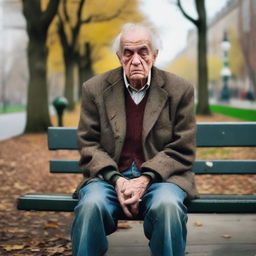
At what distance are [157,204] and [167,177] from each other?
0.33 meters

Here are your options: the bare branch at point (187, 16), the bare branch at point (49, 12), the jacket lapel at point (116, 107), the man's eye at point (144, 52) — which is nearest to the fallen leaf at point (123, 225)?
the jacket lapel at point (116, 107)

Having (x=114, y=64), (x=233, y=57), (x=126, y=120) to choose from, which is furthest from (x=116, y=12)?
(x=233, y=57)

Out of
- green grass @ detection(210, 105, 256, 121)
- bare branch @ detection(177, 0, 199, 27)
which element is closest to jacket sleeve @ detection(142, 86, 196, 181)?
green grass @ detection(210, 105, 256, 121)

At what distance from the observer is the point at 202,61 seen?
19.5m

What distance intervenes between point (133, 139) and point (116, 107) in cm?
23

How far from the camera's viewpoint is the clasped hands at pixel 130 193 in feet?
9.95

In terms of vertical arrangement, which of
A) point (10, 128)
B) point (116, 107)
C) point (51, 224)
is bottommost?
point (10, 128)

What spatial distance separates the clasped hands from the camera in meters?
3.03

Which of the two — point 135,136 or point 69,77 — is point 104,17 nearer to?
point 69,77

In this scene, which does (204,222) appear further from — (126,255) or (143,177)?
(143,177)

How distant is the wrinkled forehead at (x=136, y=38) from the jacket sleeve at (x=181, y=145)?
16.6 inches

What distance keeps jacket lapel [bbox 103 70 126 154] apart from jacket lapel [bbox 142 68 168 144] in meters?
0.14

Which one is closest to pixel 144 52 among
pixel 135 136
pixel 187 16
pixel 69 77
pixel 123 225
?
pixel 135 136

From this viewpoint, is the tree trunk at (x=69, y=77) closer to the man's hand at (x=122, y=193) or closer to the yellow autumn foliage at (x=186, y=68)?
the man's hand at (x=122, y=193)
